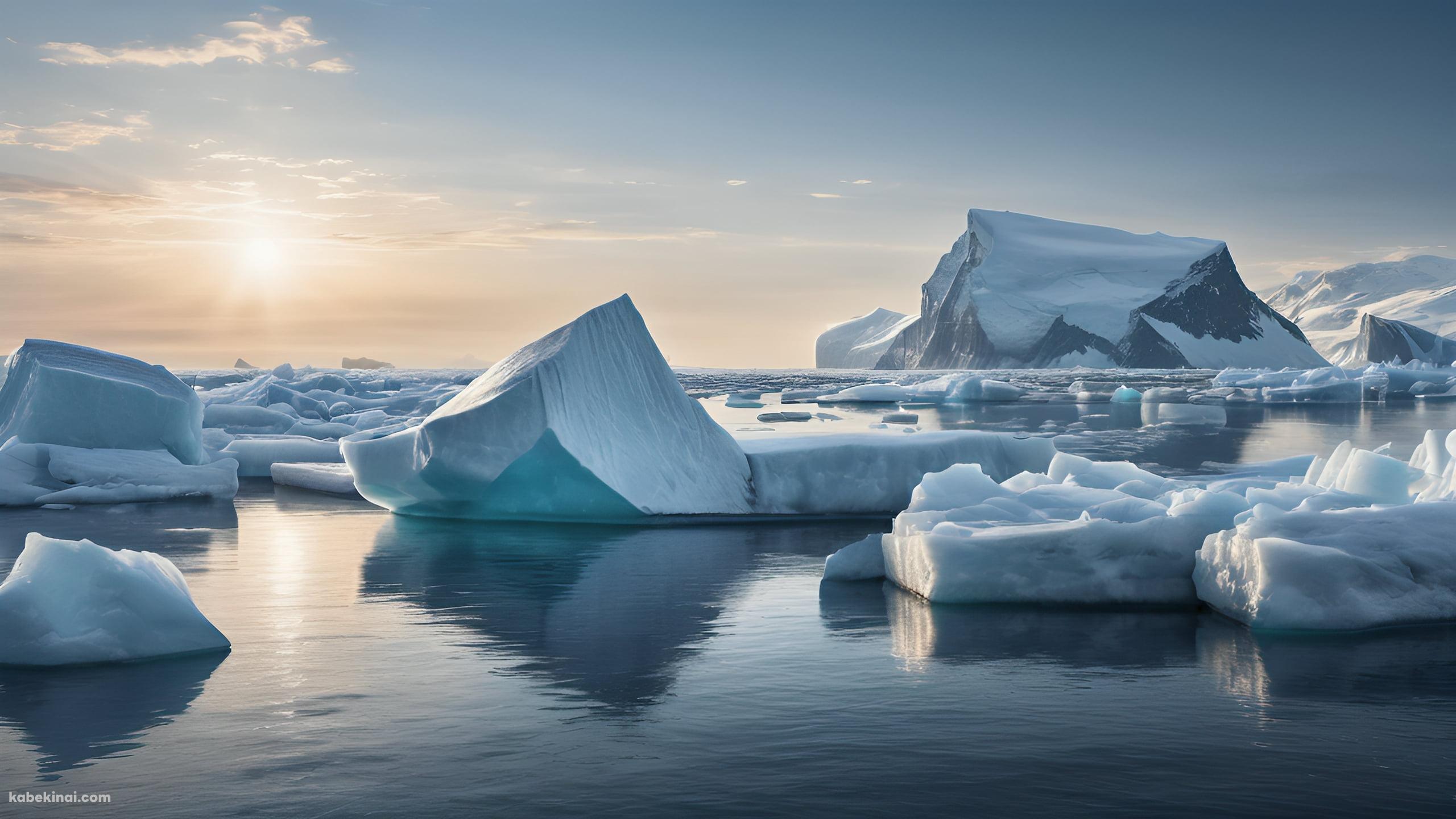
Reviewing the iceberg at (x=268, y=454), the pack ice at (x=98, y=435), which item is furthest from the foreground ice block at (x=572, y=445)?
the iceberg at (x=268, y=454)

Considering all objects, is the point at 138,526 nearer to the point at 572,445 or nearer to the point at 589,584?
the point at 572,445

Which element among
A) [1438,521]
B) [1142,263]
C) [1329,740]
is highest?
[1142,263]

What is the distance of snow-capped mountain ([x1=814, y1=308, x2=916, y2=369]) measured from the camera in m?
146

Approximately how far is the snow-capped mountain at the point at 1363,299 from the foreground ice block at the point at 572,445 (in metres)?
132

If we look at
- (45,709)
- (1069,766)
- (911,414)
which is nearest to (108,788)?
(45,709)

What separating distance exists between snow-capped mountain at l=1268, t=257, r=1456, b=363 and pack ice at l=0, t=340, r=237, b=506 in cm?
13351

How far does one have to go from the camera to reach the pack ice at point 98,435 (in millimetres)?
14633

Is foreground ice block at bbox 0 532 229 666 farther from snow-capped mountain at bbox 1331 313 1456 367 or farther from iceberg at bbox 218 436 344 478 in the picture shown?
snow-capped mountain at bbox 1331 313 1456 367

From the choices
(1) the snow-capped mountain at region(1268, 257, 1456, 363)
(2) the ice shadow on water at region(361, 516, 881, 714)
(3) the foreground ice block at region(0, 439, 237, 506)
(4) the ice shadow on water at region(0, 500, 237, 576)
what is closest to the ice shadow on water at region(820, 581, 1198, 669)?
(2) the ice shadow on water at region(361, 516, 881, 714)

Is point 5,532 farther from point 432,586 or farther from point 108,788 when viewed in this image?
point 108,788

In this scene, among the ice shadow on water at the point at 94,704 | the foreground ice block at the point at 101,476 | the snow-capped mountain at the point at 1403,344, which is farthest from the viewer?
the snow-capped mountain at the point at 1403,344

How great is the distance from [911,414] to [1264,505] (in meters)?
29.5

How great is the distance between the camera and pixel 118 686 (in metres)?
5.96

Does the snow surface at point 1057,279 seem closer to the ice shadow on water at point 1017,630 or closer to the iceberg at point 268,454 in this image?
the iceberg at point 268,454
